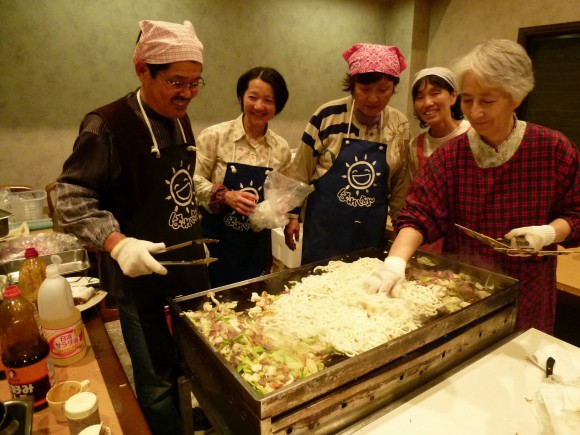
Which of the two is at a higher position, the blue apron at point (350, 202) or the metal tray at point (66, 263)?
the blue apron at point (350, 202)

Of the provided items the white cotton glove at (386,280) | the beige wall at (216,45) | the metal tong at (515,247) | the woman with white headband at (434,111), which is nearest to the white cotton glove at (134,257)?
the white cotton glove at (386,280)

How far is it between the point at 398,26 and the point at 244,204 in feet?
14.2

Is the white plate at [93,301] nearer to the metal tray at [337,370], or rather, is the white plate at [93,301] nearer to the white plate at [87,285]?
the white plate at [87,285]

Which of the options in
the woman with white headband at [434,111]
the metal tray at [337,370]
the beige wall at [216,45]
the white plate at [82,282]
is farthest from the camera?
the beige wall at [216,45]

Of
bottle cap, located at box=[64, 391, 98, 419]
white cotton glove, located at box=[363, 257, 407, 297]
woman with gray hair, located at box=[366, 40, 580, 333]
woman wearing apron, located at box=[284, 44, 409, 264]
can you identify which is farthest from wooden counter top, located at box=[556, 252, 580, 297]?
bottle cap, located at box=[64, 391, 98, 419]

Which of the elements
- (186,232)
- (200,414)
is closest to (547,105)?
(186,232)

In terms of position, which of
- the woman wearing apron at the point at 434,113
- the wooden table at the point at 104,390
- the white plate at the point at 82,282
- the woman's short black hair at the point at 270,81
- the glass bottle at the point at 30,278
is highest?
the woman's short black hair at the point at 270,81

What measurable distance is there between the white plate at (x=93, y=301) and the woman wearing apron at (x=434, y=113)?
5.67ft

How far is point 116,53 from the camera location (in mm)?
4273

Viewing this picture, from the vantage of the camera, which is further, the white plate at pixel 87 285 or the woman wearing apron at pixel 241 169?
the woman wearing apron at pixel 241 169

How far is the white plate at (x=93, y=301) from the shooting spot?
172 centimetres

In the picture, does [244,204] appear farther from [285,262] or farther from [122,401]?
[285,262]

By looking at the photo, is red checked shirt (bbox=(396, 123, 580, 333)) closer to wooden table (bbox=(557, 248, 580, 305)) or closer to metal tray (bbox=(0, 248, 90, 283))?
wooden table (bbox=(557, 248, 580, 305))

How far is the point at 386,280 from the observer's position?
156 cm
